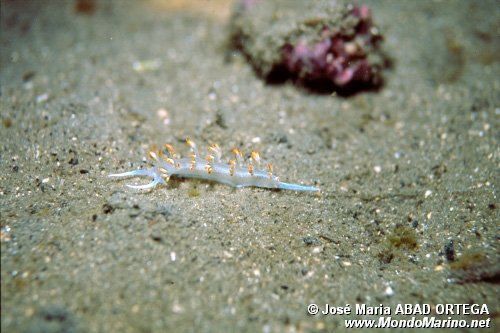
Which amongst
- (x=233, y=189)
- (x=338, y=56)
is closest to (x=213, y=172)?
(x=233, y=189)

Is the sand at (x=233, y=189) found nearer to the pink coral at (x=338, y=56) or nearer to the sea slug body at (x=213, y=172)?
the sea slug body at (x=213, y=172)

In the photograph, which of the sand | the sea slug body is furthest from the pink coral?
the sea slug body

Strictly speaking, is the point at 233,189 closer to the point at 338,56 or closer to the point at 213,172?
the point at 213,172

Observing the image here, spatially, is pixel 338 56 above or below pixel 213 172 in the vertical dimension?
above

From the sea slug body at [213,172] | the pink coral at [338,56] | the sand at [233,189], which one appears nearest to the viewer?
the sand at [233,189]

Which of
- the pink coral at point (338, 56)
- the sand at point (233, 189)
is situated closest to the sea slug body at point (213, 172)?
the sand at point (233, 189)

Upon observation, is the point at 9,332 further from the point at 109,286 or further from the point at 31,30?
the point at 31,30

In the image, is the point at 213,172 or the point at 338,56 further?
the point at 338,56

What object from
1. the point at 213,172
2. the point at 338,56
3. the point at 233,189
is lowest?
the point at 233,189

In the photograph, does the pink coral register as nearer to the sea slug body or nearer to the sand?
the sand
